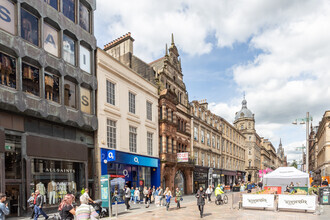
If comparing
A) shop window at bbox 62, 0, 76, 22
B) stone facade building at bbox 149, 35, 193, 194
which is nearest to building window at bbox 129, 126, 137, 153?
stone facade building at bbox 149, 35, 193, 194

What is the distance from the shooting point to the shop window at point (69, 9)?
19450mm

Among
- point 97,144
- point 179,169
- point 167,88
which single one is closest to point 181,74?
point 167,88

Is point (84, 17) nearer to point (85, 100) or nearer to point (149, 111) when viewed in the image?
point (85, 100)

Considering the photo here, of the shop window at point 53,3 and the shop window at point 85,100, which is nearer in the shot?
the shop window at point 53,3

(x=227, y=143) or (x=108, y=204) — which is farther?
(x=227, y=143)

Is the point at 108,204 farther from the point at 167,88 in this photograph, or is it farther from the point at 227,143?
the point at 227,143

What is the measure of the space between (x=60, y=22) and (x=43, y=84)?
4.61 meters

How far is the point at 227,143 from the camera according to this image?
56.6 meters

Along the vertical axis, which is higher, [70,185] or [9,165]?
[9,165]

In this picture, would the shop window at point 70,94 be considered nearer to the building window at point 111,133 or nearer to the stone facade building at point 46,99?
the stone facade building at point 46,99

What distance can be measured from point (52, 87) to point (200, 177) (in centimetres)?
2860

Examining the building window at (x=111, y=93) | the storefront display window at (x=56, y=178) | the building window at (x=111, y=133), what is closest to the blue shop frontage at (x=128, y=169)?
the building window at (x=111, y=133)

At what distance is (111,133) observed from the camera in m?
23.1

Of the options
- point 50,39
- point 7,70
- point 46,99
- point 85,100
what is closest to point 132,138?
point 85,100
